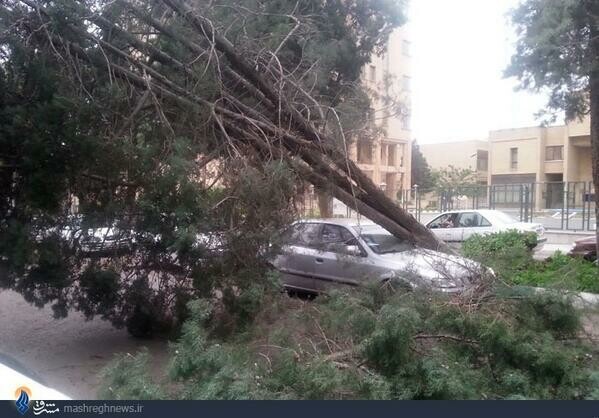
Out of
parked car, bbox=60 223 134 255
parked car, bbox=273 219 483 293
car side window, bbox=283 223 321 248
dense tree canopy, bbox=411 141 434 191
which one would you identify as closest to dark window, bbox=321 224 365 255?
parked car, bbox=273 219 483 293

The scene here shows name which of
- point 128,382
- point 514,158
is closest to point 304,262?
point 128,382

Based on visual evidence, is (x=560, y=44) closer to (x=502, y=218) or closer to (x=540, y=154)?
(x=502, y=218)

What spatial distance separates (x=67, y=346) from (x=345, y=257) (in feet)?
13.6

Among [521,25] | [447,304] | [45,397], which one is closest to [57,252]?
[45,397]

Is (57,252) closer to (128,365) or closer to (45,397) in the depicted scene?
(128,365)

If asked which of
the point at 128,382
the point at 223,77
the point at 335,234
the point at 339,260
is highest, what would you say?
the point at 223,77

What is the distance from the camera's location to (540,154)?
4478 cm

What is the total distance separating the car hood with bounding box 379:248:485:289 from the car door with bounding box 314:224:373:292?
1.00m

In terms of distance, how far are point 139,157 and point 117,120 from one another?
0.73 meters

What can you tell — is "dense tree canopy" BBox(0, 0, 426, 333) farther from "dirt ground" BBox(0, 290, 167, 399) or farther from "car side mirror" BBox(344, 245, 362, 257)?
"car side mirror" BBox(344, 245, 362, 257)

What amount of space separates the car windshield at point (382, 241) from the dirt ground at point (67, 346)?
3.77 m

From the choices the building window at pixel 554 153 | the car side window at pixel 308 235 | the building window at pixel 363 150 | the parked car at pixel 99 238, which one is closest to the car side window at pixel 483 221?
the building window at pixel 363 150

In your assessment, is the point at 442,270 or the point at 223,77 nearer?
the point at 442,270

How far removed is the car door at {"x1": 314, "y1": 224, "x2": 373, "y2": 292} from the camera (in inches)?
352
